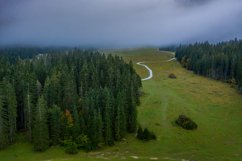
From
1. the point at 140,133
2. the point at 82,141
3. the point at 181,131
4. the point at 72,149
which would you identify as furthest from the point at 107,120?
the point at 181,131

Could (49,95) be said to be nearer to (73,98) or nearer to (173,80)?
(73,98)

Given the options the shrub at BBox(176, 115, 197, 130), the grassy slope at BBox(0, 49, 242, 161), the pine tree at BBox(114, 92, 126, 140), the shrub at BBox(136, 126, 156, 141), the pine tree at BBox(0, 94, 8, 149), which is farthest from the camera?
the shrub at BBox(176, 115, 197, 130)

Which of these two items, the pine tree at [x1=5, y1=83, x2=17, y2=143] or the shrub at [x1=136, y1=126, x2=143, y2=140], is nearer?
the pine tree at [x1=5, y1=83, x2=17, y2=143]

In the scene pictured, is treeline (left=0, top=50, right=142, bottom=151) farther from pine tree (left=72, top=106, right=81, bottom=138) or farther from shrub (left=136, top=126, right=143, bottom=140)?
shrub (left=136, top=126, right=143, bottom=140)

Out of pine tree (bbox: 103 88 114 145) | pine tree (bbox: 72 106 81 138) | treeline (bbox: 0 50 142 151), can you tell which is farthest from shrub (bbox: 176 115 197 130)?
pine tree (bbox: 72 106 81 138)

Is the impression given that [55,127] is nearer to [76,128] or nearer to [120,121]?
[76,128]
